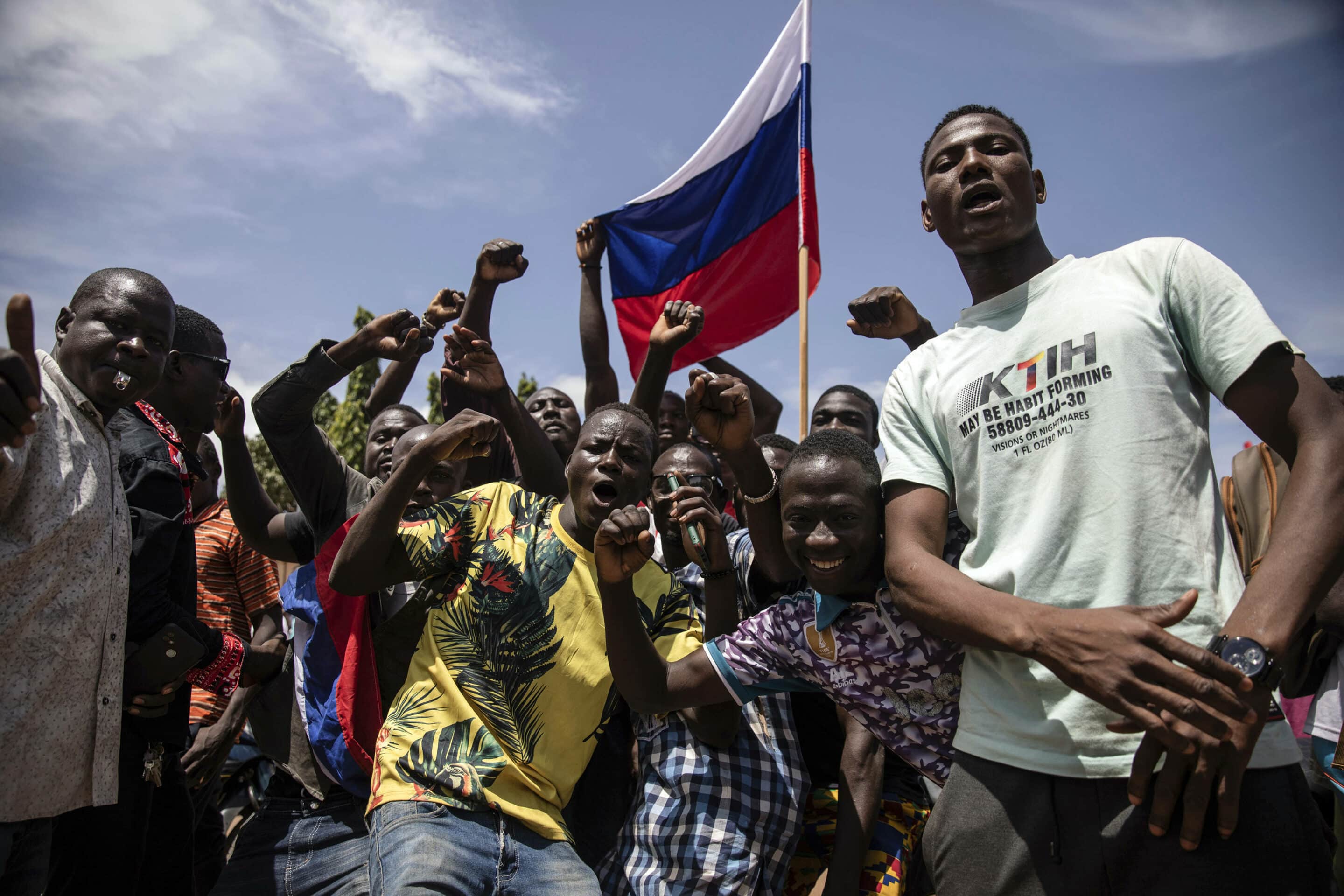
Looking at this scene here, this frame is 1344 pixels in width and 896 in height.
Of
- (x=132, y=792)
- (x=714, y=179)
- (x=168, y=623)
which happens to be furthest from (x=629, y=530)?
(x=714, y=179)

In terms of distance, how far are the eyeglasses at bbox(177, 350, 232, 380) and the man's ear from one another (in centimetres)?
83

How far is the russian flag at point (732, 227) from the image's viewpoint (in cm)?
618

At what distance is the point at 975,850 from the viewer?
191 cm

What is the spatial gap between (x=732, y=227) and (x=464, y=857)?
15.6 ft

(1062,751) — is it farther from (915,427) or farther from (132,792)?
(132,792)

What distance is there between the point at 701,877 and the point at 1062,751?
1.37 m

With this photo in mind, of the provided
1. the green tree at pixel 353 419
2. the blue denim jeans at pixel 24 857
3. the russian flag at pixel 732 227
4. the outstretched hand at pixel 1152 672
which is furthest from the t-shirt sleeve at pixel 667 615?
the green tree at pixel 353 419

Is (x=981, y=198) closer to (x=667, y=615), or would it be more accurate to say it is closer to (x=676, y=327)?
(x=667, y=615)

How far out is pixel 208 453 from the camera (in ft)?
15.9

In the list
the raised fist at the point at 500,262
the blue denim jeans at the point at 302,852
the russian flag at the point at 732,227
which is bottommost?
the blue denim jeans at the point at 302,852

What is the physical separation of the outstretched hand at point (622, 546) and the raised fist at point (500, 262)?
256 centimetres

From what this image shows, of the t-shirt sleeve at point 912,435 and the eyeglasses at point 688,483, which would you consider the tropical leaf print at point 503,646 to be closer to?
the eyeglasses at point 688,483

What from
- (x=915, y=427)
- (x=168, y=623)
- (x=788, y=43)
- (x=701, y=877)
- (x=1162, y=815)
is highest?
(x=788, y=43)

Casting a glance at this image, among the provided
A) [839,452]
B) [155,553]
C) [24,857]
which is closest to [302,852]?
[24,857]
